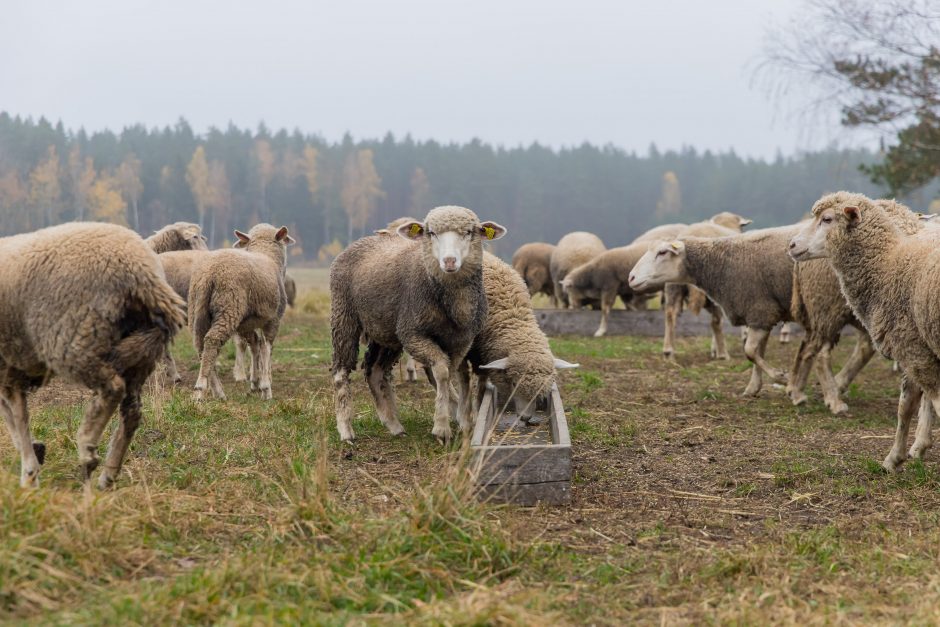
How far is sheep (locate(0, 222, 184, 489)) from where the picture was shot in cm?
459

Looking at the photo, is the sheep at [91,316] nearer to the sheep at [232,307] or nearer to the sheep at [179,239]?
the sheep at [232,307]

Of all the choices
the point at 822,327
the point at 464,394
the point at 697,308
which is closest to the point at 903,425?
the point at 822,327

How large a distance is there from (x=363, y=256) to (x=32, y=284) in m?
3.15

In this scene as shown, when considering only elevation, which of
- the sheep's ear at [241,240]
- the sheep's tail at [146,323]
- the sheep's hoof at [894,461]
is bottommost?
the sheep's hoof at [894,461]

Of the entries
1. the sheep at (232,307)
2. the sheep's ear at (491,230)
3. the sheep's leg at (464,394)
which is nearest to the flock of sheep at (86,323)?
the sheep's ear at (491,230)

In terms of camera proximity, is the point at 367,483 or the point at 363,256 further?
the point at 363,256

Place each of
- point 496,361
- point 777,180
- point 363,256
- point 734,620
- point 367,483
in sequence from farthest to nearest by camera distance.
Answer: point 777,180 → point 363,256 → point 496,361 → point 367,483 → point 734,620

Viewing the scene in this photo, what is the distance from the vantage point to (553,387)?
696 cm

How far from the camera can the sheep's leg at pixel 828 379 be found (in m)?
8.76

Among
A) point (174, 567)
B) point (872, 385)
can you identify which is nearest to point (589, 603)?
point (174, 567)

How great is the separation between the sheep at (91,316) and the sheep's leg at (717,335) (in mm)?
9596

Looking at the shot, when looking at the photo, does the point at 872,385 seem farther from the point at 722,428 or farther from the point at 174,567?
the point at 174,567

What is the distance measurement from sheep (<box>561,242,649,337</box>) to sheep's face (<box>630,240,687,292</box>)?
19.1ft

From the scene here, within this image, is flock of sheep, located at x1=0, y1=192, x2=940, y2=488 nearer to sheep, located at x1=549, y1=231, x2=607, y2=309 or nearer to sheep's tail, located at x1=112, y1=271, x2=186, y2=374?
sheep's tail, located at x1=112, y1=271, x2=186, y2=374
